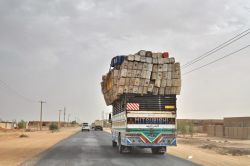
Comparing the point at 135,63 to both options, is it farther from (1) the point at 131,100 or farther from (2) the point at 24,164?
(2) the point at 24,164

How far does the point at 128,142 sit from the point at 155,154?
3.26 meters

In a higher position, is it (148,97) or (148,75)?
(148,75)

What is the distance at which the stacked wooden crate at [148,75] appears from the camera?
21.0 m

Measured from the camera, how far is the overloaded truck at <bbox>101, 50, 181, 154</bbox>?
20.9m

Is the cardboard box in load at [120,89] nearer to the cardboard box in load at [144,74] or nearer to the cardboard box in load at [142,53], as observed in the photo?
the cardboard box in load at [144,74]

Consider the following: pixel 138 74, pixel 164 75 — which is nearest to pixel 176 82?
pixel 164 75

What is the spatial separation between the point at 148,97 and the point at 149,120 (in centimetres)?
109

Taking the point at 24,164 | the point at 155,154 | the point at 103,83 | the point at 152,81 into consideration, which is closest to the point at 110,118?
the point at 103,83

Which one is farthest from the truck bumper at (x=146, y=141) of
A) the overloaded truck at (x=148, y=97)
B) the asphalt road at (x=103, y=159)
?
the asphalt road at (x=103, y=159)

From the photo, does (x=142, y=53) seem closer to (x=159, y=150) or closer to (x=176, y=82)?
(x=176, y=82)

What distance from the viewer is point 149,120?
21109mm

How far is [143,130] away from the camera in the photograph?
825 inches

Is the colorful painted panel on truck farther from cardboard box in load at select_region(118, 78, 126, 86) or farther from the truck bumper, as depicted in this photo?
cardboard box in load at select_region(118, 78, 126, 86)

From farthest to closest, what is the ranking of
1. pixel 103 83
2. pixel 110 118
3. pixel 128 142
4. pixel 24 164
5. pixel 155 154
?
pixel 110 118 < pixel 103 83 < pixel 155 154 < pixel 128 142 < pixel 24 164
